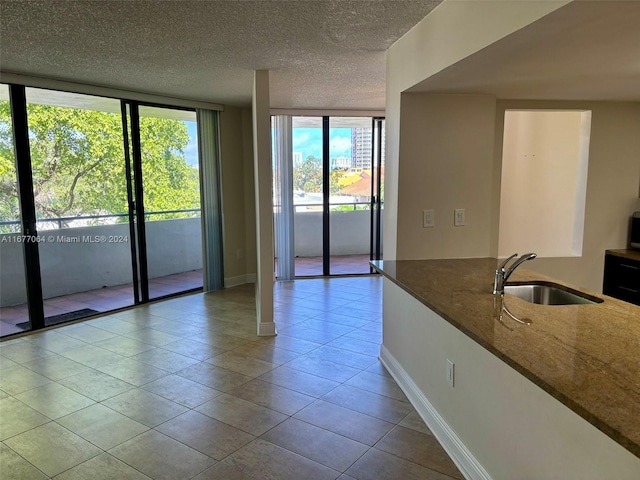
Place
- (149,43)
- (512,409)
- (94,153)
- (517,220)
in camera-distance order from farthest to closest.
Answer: (94,153)
(517,220)
(149,43)
(512,409)

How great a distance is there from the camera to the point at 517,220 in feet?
11.6

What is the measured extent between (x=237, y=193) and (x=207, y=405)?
12.1 feet

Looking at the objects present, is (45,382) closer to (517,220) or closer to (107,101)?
(107,101)

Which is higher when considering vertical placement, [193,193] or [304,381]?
[193,193]

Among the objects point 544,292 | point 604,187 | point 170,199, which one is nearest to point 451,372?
point 544,292

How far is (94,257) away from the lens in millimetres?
4809

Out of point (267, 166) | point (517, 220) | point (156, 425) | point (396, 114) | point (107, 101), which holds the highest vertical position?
point (107, 101)

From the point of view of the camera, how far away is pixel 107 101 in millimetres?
4684

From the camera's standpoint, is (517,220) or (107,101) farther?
(107,101)

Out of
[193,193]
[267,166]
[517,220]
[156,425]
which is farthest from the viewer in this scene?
[193,193]

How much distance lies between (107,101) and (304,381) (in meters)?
3.61

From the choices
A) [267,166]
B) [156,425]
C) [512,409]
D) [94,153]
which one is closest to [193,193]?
[94,153]

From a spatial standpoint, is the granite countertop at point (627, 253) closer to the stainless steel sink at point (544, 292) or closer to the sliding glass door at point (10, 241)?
the stainless steel sink at point (544, 292)

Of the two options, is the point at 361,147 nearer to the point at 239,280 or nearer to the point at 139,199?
the point at 239,280
